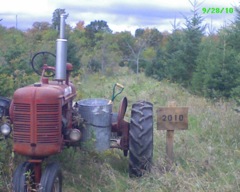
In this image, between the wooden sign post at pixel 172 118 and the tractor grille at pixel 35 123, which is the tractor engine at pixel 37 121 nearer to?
the tractor grille at pixel 35 123

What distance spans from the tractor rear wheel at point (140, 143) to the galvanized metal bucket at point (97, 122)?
34 cm

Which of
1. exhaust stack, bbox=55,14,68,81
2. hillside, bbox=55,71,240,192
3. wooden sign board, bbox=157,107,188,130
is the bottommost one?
hillside, bbox=55,71,240,192

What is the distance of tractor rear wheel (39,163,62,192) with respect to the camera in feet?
18.8

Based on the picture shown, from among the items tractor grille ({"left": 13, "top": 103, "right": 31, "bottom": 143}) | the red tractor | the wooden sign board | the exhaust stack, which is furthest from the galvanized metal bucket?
tractor grille ({"left": 13, "top": 103, "right": 31, "bottom": 143})

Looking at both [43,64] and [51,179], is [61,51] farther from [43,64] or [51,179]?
[43,64]

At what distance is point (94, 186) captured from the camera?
6828 mm

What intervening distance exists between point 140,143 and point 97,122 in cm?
64

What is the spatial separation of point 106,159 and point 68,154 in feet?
2.26

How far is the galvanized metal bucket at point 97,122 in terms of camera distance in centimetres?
689

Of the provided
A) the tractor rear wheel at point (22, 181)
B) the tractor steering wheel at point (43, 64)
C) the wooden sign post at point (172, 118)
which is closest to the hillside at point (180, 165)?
the wooden sign post at point (172, 118)

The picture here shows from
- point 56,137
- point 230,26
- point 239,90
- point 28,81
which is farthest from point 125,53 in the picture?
point 56,137

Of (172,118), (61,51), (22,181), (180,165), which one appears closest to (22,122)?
(22,181)

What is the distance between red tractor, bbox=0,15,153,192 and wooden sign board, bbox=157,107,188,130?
0.36 metres

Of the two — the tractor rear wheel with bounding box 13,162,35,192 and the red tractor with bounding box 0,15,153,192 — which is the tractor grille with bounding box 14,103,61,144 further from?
the tractor rear wheel with bounding box 13,162,35,192
